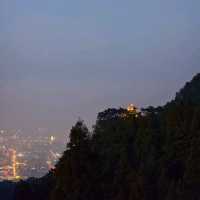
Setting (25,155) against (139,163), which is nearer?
(139,163)

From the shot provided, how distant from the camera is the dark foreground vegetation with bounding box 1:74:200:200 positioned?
35000mm

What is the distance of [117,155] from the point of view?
40.9 m

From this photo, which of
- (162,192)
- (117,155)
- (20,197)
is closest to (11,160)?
(20,197)

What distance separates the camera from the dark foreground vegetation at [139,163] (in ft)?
115

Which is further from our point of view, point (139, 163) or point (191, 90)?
point (191, 90)

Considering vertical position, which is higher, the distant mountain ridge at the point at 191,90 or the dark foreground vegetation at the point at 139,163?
the distant mountain ridge at the point at 191,90

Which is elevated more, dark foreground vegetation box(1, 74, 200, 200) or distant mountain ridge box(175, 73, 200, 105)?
distant mountain ridge box(175, 73, 200, 105)

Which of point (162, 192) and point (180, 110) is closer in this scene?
point (162, 192)

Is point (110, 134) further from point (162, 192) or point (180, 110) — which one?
point (162, 192)

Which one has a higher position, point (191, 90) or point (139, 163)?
point (191, 90)

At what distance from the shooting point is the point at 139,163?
129 feet

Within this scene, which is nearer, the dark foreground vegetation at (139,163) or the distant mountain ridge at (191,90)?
the dark foreground vegetation at (139,163)

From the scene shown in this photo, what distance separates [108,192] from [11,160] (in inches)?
1911

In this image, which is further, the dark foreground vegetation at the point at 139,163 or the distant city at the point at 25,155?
the distant city at the point at 25,155
